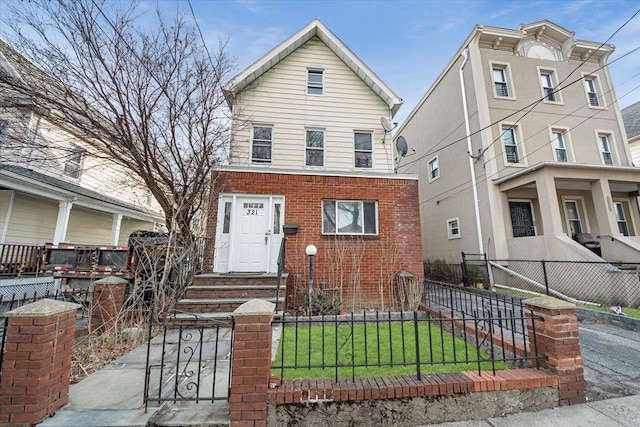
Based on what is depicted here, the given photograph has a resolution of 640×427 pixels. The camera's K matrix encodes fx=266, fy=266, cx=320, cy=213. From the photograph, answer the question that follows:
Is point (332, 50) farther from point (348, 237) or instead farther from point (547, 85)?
point (547, 85)

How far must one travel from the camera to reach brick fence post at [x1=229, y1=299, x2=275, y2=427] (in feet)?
Result: 8.20

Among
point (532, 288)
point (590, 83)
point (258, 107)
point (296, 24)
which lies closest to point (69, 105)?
point (258, 107)

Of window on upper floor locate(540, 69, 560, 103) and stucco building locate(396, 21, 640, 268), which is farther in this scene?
window on upper floor locate(540, 69, 560, 103)

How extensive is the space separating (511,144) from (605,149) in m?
5.03

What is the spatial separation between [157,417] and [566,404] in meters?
4.18

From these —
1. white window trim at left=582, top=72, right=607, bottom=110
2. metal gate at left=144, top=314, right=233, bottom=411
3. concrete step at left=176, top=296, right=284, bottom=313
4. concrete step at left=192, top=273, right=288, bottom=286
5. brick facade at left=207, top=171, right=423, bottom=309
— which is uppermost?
white window trim at left=582, top=72, right=607, bottom=110

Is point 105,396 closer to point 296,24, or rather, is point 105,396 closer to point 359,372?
point 359,372

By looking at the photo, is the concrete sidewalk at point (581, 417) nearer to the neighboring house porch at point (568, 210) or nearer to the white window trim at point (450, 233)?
the neighboring house porch at point (568, 210)

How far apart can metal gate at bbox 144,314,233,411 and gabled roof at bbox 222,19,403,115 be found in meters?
7.96

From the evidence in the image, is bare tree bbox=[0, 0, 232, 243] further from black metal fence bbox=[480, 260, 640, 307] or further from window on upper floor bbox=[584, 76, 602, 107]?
window on upper floor bbox=[584, 76, 602, 107]

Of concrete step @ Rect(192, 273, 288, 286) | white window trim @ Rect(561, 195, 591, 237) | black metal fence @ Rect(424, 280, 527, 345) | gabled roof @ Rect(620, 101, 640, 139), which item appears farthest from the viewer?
gabled roof @ Rect(620, 101, 640, 139)

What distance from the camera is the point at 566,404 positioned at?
2.85 metres

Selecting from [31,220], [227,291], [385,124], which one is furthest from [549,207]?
[31,220]

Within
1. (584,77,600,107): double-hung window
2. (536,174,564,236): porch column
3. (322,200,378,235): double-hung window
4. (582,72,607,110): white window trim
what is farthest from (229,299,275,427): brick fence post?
(584,77,600,107): double-hung window
